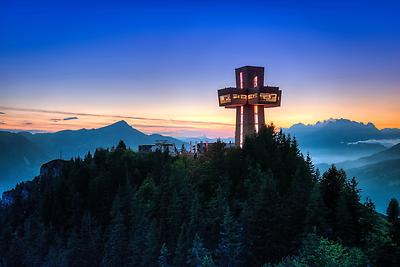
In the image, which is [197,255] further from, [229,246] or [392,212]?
[392,212]

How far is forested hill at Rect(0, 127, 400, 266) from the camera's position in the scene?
5506cm

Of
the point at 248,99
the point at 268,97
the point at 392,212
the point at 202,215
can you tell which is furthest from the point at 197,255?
the point at 248,99

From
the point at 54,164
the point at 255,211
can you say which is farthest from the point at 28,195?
the point at 255,211

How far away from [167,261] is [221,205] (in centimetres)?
1155

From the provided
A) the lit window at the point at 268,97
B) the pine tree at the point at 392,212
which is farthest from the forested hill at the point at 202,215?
the lit window at the point at 268,97

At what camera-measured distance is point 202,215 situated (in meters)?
66.0

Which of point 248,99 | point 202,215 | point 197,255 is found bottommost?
point 197,255

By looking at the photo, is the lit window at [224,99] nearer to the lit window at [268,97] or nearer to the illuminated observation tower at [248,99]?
the illuminated observation tower at [248,99]

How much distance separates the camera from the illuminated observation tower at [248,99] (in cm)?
12224

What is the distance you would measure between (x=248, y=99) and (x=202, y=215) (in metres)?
62.5

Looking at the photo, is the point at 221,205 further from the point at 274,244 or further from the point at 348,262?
the point at 348,262

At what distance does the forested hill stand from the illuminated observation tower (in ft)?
105

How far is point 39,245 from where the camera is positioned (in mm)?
90125

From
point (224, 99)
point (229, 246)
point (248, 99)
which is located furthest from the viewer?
point (224, 99)
